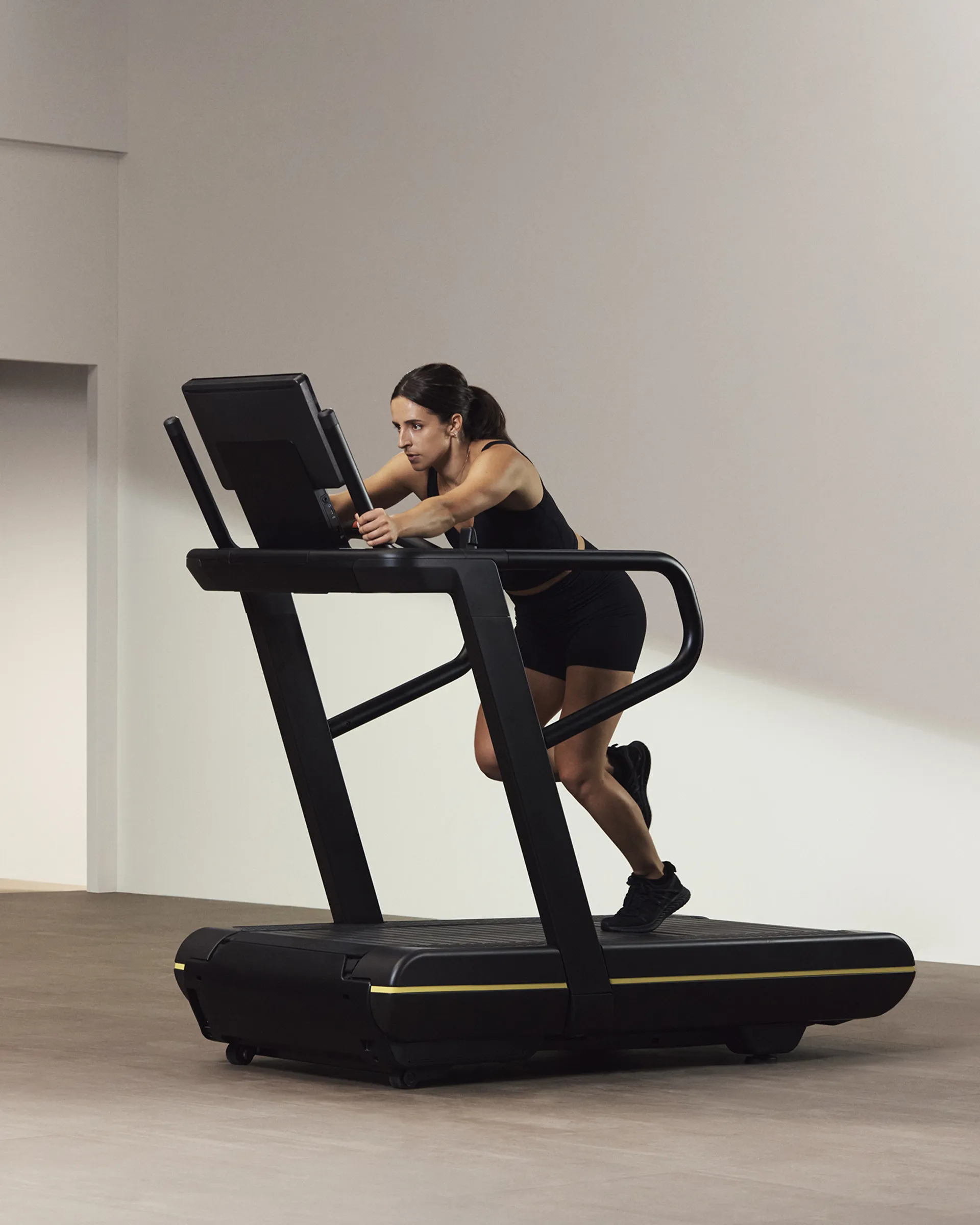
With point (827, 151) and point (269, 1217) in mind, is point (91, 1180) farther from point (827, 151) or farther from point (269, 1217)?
point (827, 151)

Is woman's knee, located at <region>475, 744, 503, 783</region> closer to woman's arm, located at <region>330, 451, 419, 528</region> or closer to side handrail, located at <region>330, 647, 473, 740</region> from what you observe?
side handrail, located at <region>330, 647, 473, 740</region>

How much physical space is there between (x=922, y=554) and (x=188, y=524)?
130 inches

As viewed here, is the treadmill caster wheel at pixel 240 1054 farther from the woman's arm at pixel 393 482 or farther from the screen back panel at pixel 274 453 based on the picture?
the woman's arm at pixel 393 482

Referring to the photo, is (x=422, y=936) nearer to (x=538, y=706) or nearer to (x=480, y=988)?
(x=480, y=988)

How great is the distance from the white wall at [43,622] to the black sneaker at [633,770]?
455cm

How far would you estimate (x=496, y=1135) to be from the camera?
372 centimetres

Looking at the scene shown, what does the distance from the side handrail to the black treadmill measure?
2cm

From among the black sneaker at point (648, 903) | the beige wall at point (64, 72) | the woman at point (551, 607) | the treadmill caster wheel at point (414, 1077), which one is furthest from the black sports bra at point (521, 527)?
the beige wall at point (64, 72)

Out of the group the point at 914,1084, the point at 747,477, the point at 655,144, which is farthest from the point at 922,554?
the point at 914,1084

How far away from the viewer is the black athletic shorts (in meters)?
4.71

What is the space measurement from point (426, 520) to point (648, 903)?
1123mm

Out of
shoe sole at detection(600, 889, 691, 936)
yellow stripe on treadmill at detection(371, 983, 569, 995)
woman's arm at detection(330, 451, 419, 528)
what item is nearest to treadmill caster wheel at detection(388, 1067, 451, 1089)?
yellow stripe on treadmill at detection(371, 983, 569, 995)

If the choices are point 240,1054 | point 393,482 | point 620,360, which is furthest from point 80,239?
point 240,1054

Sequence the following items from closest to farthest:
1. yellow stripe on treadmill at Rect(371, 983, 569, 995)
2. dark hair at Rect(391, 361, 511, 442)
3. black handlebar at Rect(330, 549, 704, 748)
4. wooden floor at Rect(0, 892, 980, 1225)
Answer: wooden floor at Rect(0, 892, 980, 1225)
yellow stripe on treadmill at Rect(371, 983, 569, 995)
black handlebar at Rect(330, 549, 704, 748)
dark hair at Rect(391, 361, 511, 442)
